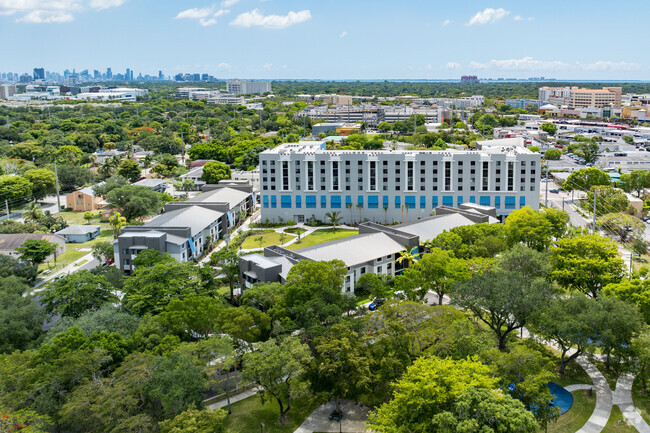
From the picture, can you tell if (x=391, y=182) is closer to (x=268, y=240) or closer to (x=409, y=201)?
(x=409, y=201)

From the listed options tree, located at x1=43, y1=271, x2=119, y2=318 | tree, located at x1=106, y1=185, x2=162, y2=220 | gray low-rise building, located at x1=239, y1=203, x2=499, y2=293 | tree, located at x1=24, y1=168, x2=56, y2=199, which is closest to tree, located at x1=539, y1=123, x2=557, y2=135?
gray low-rise building, located at x1=239, y1=203, x2=499, y2=293

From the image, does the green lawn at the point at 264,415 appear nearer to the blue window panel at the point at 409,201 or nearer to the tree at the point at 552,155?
the blue window panel at the point at 409,201

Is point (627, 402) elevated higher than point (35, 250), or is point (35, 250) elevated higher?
point (35, 250)

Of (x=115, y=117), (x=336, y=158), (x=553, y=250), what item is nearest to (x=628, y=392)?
(x=553, y=250)

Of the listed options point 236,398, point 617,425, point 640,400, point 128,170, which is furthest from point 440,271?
point 128,170

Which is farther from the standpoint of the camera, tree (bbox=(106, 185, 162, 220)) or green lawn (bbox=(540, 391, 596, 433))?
tree (bbox=(106, 185, 162, 220))

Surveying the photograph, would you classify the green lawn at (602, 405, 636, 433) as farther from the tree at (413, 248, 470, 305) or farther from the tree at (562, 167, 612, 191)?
the tree at (562, 167, 612, 191)
